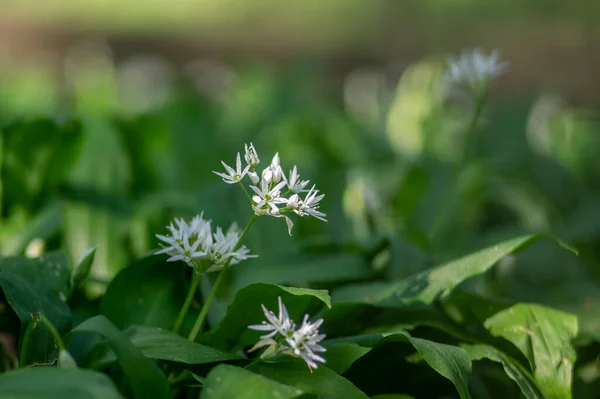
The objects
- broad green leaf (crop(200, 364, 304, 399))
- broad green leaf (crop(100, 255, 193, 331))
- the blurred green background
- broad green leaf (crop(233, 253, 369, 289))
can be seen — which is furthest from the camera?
the blurred green background

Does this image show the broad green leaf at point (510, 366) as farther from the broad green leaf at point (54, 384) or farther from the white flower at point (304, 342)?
the broad green leaf at point (54, 384)

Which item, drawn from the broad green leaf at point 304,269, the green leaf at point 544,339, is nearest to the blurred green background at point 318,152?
the broad green leaf at point 304,269

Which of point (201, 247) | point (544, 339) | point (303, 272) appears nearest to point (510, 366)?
point (544, 339)

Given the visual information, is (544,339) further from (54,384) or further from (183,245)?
(54,384)

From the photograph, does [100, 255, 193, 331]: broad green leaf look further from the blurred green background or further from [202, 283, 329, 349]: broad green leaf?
the blurred green background

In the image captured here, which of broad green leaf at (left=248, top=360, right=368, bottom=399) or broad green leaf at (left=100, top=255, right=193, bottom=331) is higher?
broad green leaf at (left=100, top=255, right=193, bottom=331)

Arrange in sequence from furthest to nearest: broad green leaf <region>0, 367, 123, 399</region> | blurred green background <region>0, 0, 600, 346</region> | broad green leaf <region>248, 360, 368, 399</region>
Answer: blurred green background <region>0, 0, 600, 346</region> < broad green leaf <region>248, 360, 368, 399</region> < broad green leaf <region>0, 367, 123, 399</region>

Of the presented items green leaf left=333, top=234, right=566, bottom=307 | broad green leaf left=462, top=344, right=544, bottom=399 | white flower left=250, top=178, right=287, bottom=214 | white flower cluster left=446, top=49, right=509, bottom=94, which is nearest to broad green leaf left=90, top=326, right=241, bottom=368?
white flower left=250, top=178, right=287, bottom=214

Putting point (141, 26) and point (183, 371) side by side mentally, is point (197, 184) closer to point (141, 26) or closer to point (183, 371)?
point (183, 371)
